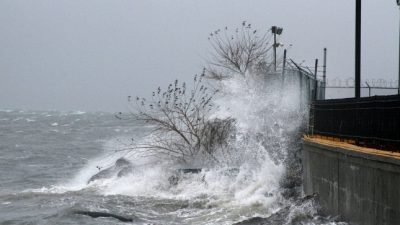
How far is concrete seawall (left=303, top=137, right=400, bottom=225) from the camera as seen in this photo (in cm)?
888

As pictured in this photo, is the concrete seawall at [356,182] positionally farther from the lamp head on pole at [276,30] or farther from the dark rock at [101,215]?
the lamp head on pole at [276,30]

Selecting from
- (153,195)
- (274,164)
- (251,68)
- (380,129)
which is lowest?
(153,195)

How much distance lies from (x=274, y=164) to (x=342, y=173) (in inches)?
291

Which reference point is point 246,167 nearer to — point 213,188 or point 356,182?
point 213,188

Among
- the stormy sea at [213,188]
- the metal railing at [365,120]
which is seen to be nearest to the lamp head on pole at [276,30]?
the stormy sea at [213,188]

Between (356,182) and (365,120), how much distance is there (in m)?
1.59

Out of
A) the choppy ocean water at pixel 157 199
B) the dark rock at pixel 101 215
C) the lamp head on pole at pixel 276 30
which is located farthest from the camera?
the lamp head on pole at pixel 276 30

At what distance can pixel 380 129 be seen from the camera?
35.2 feet

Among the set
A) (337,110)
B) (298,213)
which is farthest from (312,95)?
(298,213)

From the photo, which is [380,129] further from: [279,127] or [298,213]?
[279,127]

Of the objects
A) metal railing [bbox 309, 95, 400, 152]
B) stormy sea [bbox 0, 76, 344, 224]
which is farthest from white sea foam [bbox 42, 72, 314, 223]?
metal railing [bbox 309, 95, 400, 152]

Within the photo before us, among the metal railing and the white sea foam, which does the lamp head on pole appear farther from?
the metal railing

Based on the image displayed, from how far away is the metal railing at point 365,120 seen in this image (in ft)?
33.4

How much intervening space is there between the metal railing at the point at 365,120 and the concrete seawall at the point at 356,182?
377 mm
